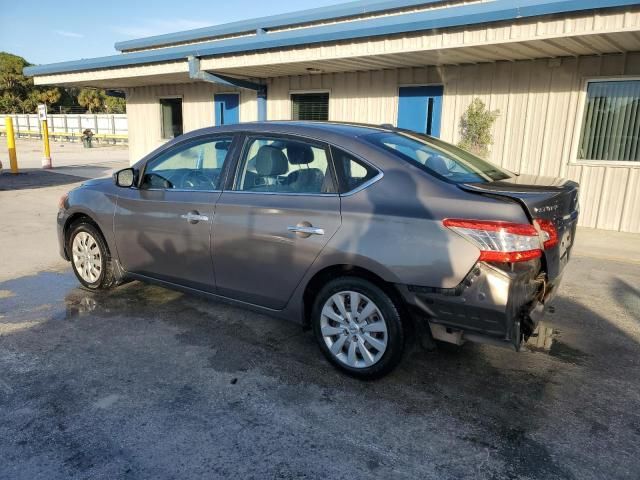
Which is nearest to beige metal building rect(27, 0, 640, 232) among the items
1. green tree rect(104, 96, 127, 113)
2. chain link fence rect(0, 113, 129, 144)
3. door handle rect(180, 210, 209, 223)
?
door handle rect(180, 210, 209, 223)

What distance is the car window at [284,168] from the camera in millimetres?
3521

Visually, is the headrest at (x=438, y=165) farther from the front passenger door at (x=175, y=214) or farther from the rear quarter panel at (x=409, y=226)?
the front passenger door at (x=175, y=214)

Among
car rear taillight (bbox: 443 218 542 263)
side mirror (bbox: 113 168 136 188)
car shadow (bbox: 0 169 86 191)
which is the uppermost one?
side mirror (bbox: 113 168 136 188)

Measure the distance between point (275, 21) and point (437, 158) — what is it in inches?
443

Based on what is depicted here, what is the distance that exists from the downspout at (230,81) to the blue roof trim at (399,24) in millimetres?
264

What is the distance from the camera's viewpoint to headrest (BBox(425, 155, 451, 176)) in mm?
3394

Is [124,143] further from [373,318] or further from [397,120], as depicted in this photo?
[373,318]

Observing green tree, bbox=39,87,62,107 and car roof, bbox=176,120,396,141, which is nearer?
car roof, bbox=176,120,396,141

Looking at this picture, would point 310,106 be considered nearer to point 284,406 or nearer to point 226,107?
point 226,107

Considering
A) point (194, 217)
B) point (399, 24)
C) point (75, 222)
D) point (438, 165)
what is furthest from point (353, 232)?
point (399, 24)

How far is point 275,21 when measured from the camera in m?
13.4

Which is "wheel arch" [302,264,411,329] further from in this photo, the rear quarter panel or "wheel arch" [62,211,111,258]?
"wheel arch" [62,211,111,258]

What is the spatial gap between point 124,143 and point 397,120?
103 feet

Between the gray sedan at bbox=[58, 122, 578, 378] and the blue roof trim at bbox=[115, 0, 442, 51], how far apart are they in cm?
852
